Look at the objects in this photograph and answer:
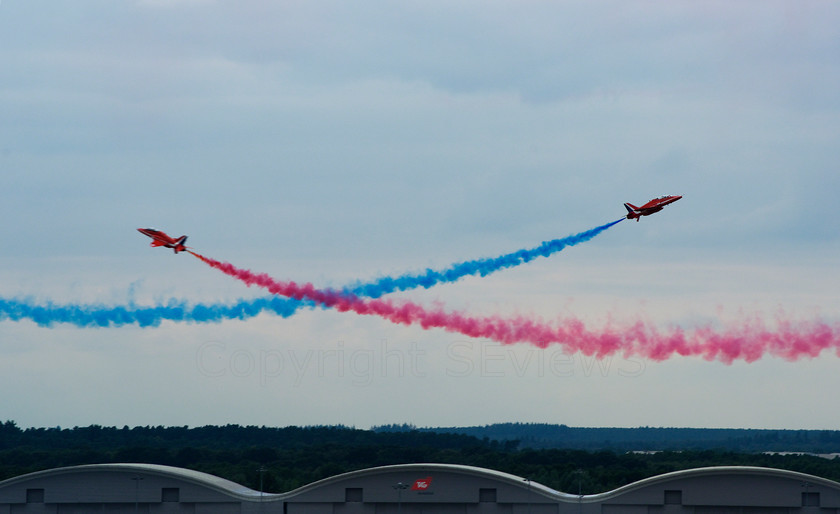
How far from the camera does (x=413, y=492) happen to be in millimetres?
120250

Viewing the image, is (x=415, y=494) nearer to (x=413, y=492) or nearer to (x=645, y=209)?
(x=413, y=492)

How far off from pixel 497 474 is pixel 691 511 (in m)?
20.0

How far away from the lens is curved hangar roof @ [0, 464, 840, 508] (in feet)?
380

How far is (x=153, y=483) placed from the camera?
122438 millimetres

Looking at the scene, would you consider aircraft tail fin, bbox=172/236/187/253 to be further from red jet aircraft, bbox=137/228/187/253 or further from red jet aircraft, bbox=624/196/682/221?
red jet aircraft, bbox=624/196/682/221

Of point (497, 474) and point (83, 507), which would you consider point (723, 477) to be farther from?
point (83, 507)

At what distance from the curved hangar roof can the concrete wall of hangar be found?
102 millimetres

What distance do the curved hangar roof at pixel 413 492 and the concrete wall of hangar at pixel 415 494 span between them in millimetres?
102

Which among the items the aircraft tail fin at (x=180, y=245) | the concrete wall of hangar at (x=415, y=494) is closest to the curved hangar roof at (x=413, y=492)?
the concrete wall of hangar at (x=415, y=494)

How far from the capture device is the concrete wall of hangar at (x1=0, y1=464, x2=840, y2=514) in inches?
4555

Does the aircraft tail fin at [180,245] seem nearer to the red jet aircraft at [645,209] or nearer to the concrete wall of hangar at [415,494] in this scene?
the concrete wall of hangar at [415,494]

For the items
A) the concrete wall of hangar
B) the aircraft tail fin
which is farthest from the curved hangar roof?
the aircraft tail fin

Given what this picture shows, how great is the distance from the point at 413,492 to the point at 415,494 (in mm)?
297

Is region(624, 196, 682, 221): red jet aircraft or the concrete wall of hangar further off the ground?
region(624, 196, 682, 221): red jet aircraft
